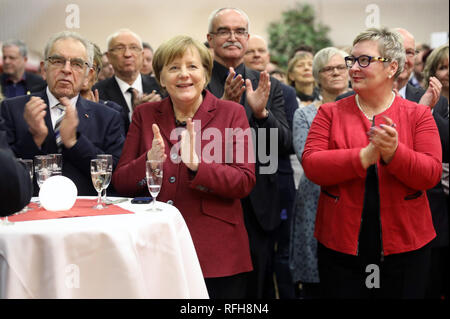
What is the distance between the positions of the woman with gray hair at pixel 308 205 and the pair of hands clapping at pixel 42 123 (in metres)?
1.32

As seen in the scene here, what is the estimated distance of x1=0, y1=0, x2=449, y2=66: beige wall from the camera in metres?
8.90

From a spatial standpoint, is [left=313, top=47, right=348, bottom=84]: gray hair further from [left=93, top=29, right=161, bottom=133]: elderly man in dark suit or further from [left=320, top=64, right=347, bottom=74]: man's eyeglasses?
[left=93, top=29, right=161, bottom=133]: elderly man in dark suit

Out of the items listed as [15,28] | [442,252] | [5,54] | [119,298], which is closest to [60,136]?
[119,298]

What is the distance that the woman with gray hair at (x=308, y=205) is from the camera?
3.13m

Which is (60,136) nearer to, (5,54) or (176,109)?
(176,109)

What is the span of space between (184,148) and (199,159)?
0.12 m

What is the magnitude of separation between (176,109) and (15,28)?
775 cm

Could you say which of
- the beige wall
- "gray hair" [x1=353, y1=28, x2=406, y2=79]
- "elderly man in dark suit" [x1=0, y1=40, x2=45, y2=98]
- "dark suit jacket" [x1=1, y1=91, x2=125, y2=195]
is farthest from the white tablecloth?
the beige wall

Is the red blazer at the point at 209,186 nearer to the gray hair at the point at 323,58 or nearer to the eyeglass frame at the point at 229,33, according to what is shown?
the eyeglass frame at the point at 229,33

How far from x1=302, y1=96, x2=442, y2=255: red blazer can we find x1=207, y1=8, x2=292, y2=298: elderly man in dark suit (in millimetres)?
492

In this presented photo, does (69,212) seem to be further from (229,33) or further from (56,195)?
(229,33)

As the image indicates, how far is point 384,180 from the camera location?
2.33m

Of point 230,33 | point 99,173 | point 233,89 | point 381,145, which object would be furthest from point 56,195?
point 230,33

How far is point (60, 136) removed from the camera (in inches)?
97.5
